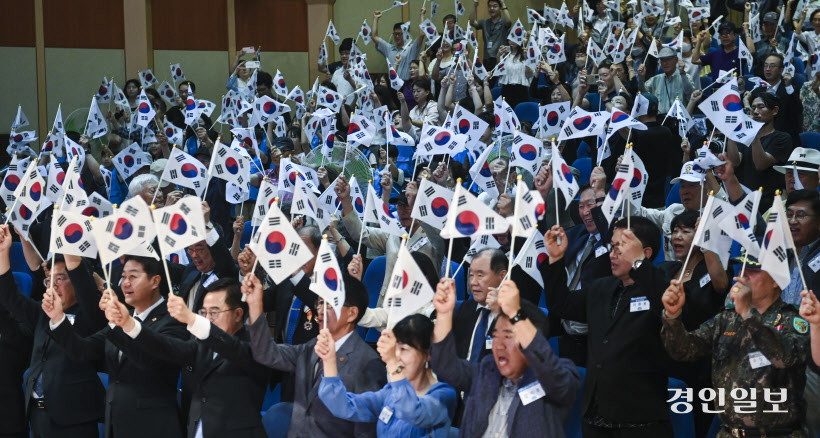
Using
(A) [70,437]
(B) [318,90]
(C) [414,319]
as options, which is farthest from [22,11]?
(C) [414,319]

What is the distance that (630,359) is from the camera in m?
3.99

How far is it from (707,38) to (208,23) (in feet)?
23.2

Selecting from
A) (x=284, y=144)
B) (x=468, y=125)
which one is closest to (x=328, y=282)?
(x=468, y=125)

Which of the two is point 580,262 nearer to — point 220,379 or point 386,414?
point 386,414

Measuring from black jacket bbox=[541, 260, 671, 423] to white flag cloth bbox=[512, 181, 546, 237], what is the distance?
507mm

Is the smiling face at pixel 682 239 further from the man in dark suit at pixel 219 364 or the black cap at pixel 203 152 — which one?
the black cap at pixel 203 152

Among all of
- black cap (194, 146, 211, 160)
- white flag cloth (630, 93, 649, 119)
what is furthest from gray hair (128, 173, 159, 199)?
white flag cloth (630, 93, 649, 119)

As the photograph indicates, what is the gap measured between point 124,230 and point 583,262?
89.4 inches

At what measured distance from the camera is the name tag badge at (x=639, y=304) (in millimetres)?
4012

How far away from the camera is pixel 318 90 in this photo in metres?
10.2

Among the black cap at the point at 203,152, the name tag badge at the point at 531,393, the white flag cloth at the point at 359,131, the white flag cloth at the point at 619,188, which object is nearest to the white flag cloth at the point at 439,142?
the white flag cloth at the point at 359,131

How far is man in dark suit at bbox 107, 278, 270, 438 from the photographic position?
13.3 feet

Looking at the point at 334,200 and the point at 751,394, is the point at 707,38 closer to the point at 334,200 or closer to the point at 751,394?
the point at 334,200

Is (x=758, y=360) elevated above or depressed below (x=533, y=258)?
below
